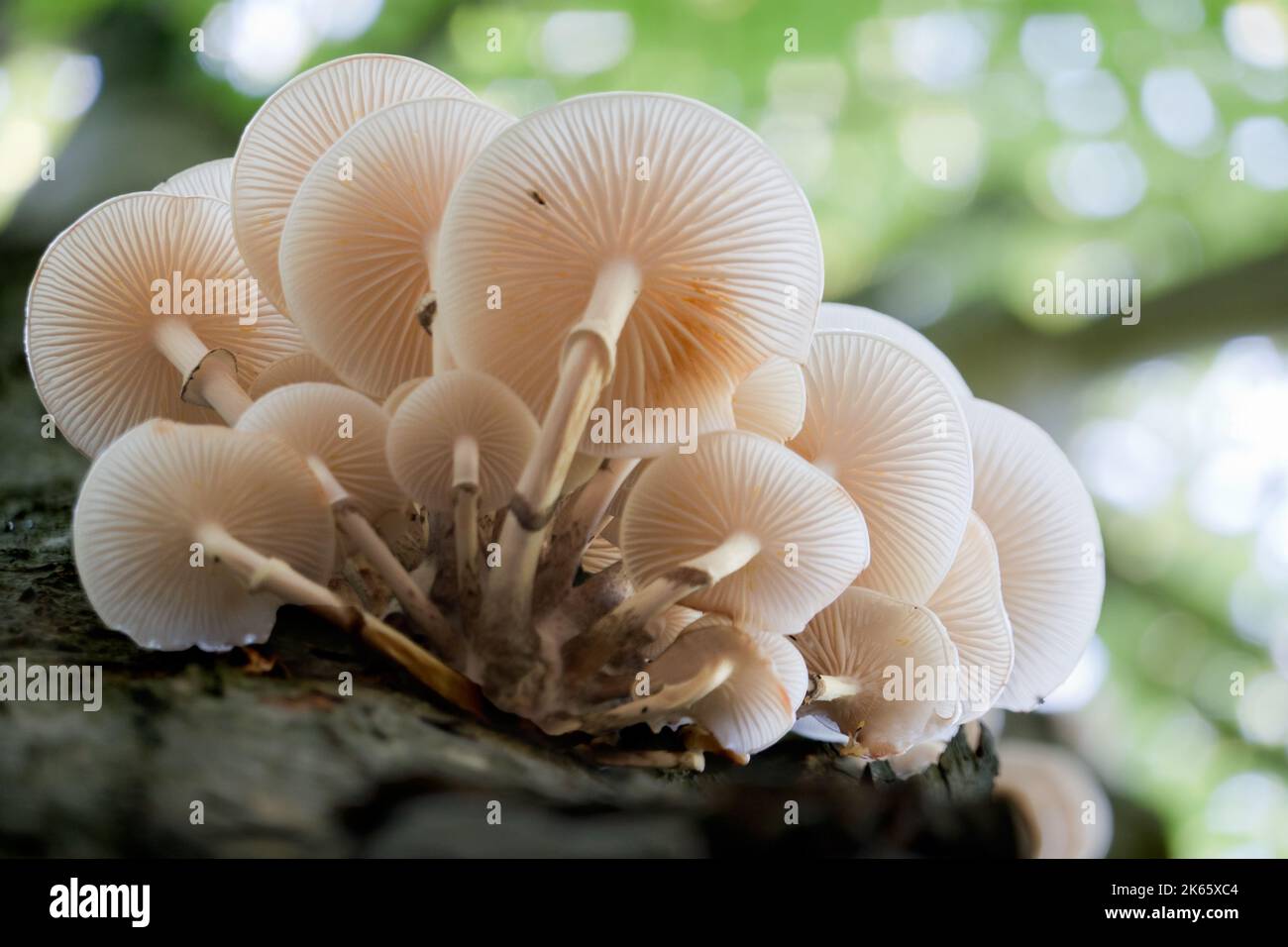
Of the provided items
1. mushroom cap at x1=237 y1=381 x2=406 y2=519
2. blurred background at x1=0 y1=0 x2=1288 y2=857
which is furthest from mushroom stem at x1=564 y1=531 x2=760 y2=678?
blurred background at x1=0 y1=0 x2=1288 y2=857

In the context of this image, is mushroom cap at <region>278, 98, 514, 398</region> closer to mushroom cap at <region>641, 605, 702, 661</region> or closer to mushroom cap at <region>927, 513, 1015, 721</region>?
mushroom cap at <region>641, 605, 702, 661</region>

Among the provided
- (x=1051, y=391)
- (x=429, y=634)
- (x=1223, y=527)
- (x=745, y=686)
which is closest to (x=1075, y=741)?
(x=1051, y=391)

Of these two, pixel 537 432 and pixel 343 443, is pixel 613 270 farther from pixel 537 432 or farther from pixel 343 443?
pixel 343 443

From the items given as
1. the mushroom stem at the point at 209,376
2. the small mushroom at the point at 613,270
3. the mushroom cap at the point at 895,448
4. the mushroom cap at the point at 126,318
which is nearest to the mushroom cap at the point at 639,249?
the small mushroom at the point at 613,270

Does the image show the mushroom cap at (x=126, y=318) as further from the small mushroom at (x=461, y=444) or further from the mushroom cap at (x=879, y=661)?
the mushroom cap at (x=879, y=661)

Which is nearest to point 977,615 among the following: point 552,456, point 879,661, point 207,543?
point 879,661

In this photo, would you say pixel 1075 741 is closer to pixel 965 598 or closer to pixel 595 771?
pixel 965 598
